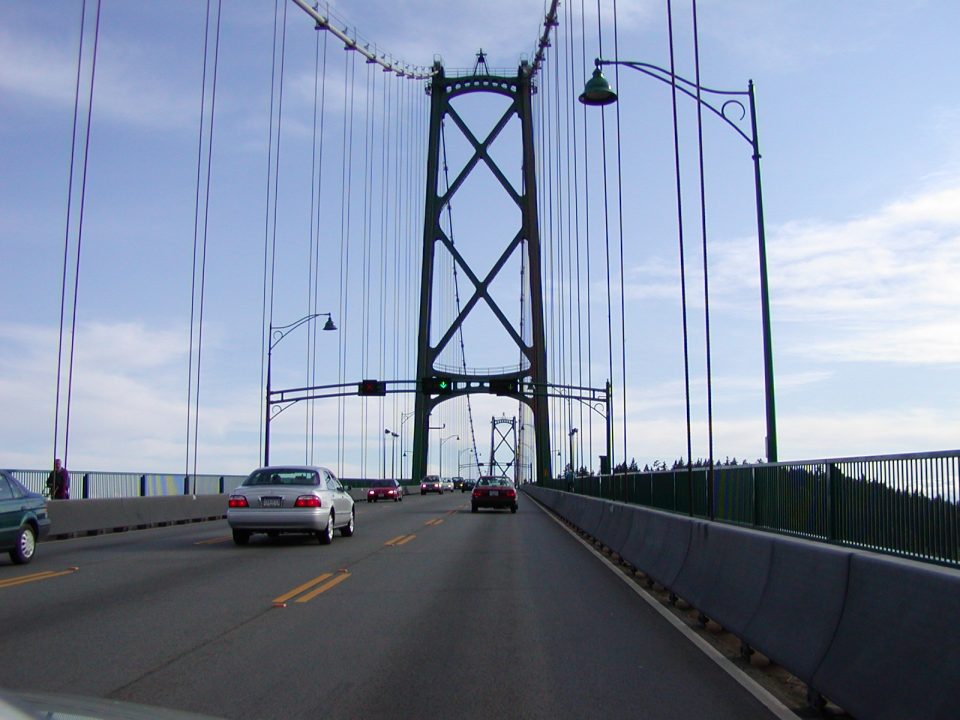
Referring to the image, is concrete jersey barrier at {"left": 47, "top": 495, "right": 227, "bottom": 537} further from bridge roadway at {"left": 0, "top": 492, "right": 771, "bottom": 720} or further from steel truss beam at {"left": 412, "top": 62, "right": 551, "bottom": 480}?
steel truss beam at {"left": 412, "top": 62, "right": 551, "bottom": 480}

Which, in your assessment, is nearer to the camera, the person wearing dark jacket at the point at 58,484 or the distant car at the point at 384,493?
the person wearing dark jacket at the point at 58,484

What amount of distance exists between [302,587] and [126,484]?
783 inches

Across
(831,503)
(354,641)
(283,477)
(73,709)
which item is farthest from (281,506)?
(73,709)

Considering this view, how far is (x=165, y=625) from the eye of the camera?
9.43 metres

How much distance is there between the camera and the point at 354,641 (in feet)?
28.4

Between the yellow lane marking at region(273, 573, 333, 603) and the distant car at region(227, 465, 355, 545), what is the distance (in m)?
4.98

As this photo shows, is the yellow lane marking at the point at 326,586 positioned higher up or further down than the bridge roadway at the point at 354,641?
higher up

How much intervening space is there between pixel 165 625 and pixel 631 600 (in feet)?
16.1

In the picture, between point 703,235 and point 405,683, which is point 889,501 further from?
point 703,235

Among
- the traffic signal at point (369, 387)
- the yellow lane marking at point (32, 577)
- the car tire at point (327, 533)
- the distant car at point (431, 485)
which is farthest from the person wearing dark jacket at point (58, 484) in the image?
the distant car at point (431, 485)

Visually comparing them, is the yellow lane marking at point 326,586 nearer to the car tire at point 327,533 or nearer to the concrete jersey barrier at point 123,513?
the car tire at point 327,533

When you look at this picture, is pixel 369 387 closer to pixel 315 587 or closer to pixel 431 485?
pixel 431 485

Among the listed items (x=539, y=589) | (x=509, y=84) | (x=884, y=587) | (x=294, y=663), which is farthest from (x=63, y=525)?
(x=509, y=84)

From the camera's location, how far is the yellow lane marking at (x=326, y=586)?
1138 centimetres
